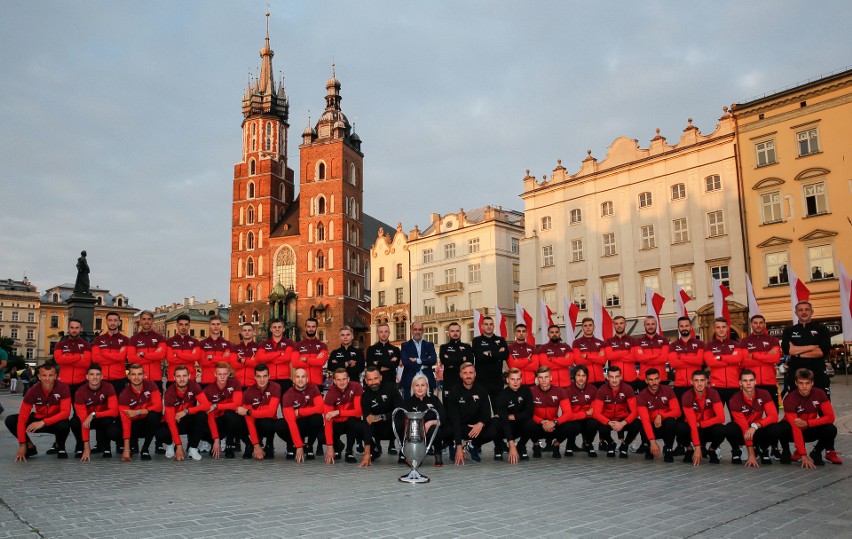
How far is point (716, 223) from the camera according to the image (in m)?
37.0

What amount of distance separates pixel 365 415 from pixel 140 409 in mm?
3897

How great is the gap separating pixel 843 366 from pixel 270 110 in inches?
3054

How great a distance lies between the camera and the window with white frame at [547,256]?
45438mm

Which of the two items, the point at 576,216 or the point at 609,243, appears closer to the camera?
the point at 609,243

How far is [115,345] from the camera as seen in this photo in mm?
12172

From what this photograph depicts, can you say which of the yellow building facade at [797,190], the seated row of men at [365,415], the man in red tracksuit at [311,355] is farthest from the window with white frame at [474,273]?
the seated row of men at [365,415]

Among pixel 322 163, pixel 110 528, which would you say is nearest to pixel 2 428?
pixel 110 528

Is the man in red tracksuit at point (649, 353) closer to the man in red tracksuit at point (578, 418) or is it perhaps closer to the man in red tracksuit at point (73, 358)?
the man in red tracksuit at point (578, 418)

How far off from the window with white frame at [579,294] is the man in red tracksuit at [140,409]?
3469cm

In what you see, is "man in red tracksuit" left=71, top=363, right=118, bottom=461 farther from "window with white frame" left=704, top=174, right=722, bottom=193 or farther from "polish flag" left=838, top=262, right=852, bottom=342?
"window with white frame" left=704, top=174, right=722, bottom=193

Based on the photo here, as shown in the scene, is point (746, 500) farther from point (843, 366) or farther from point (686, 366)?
point (843, 366)

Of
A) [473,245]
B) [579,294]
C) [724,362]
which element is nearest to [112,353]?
[724,362]

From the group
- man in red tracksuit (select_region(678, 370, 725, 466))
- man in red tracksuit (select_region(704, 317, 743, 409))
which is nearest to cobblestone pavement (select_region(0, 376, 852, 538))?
man in red tracksuit (select_region(678, 370, 725, 466))

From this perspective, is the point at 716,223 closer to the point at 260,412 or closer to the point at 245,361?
the point at 245,361
